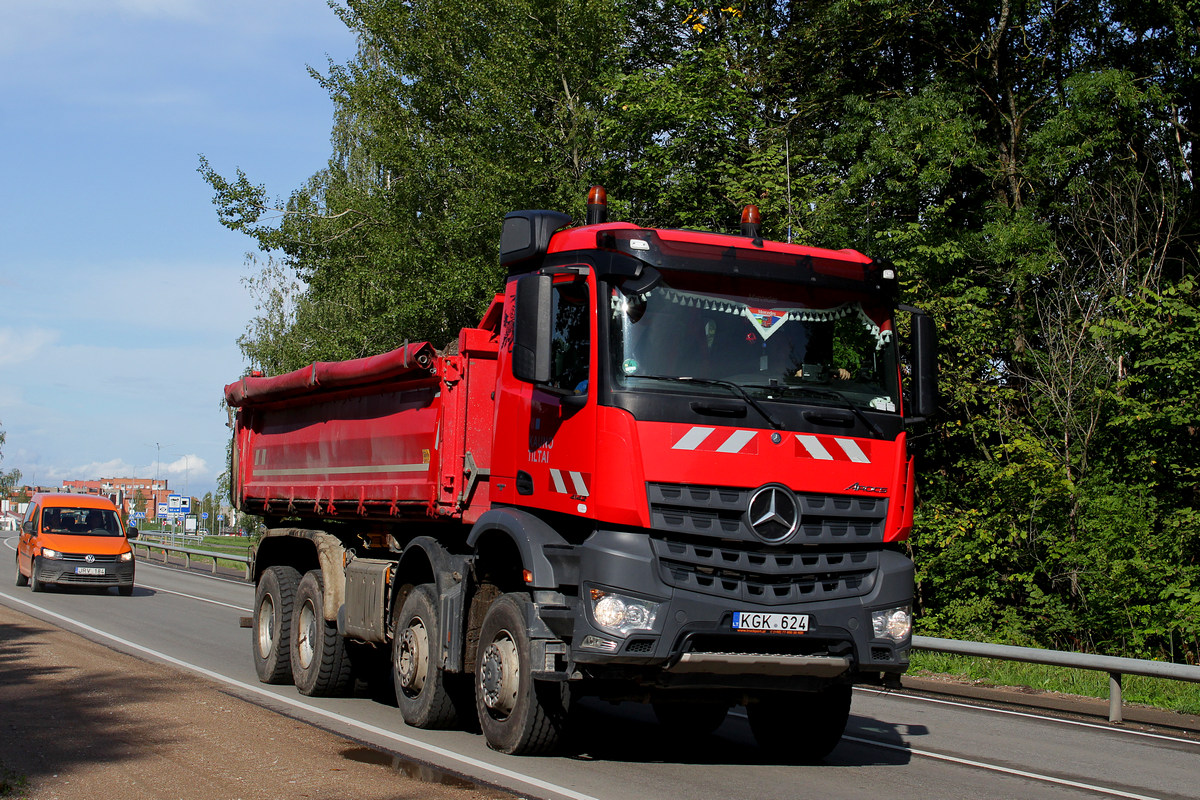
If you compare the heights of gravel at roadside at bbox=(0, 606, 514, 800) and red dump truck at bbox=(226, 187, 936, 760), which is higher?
red dump truck at bbox=(226, 187, 936, 760)

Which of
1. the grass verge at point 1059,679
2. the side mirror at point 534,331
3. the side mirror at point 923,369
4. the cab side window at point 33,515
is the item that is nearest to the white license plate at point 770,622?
the side mirror at point 923,369

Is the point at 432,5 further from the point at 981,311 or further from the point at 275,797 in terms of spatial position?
the point at 275,797

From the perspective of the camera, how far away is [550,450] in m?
7.80

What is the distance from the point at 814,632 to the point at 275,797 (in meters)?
3.25

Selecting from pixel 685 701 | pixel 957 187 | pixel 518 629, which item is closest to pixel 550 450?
pixel 518 629

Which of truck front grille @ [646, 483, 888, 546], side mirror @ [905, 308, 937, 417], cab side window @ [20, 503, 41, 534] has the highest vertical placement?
side mirror @ [905, 308, 937, 417]

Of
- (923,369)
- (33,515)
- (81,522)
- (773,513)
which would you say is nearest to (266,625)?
(773,513)

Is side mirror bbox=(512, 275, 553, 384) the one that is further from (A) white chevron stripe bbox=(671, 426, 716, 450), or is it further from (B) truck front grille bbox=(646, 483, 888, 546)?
(B) truck front grille bbox=(646, 483, 888, 546)

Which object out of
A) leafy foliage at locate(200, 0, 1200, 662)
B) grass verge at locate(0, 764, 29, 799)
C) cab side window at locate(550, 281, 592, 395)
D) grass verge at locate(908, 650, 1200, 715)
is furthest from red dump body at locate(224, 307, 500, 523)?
leafy foliage at locate(200, 0, 1200, 662)

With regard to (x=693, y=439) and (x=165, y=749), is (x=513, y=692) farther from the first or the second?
(x=165, y=749)

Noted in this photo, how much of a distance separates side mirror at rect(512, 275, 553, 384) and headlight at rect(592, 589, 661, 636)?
1508mm

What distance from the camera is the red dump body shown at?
364 inches

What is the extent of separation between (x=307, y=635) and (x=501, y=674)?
4636 millimetres

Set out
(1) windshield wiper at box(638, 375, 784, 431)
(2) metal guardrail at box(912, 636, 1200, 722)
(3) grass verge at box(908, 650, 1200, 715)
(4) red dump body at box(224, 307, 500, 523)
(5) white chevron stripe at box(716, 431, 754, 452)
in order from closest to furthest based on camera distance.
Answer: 1. (5) white chevron stripe at box(716, 431, 754, 452)
2. (1) windshield wiper at box(638, 375, 784, 431)
3. (4) red dump body at box(224, 307, 500, 523)
4. (2) metal guardrail at box(912, 636, 1200, 722)
5. (3) grass verge at box(908, 650, 1200, 715)
